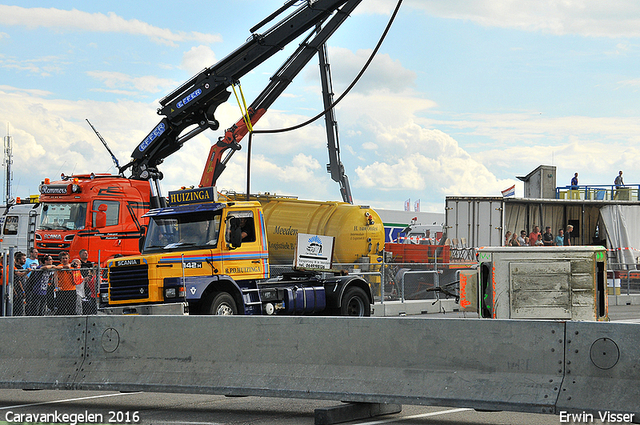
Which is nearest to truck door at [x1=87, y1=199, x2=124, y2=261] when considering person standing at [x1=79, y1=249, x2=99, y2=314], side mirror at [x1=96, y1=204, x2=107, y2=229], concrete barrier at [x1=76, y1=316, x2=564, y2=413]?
side mirror at [x1=96, y1=204, x2=107, y2=229]

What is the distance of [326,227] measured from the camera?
23812 millimetres

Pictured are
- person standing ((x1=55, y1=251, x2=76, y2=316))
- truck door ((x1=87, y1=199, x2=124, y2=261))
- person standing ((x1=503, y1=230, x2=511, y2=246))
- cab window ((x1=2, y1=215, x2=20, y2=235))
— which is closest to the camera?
person standing ((x1=55, y1=251, x2=76, y2=316))

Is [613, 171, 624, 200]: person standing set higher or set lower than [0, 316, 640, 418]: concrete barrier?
higher

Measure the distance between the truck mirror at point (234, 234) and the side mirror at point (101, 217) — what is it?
7.46m

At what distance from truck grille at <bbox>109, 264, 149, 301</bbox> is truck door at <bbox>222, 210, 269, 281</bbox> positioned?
4.93 ft

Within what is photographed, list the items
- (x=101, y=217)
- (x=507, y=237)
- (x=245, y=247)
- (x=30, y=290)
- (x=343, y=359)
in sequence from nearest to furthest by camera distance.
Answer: (x=343, y=359) < (x=245, y=247) < (x=30, y=290) < (x=101, y=217) < (x=507, y=237)

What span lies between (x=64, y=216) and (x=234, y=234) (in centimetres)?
863

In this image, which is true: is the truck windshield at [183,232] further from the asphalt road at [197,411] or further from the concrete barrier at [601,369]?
the concrete barrier at [601,369]

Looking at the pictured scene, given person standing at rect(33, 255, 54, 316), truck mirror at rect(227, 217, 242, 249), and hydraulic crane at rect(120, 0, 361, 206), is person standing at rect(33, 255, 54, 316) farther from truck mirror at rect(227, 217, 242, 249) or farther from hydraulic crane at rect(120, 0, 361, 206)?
hydraulic crane at rect(120, 0, 361, 206)

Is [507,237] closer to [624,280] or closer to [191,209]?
[624,280]

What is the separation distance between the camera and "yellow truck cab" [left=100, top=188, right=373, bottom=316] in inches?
513

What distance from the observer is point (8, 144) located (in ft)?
205

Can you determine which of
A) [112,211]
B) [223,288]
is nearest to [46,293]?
[223,288]

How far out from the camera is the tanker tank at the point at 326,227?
77.8ft
